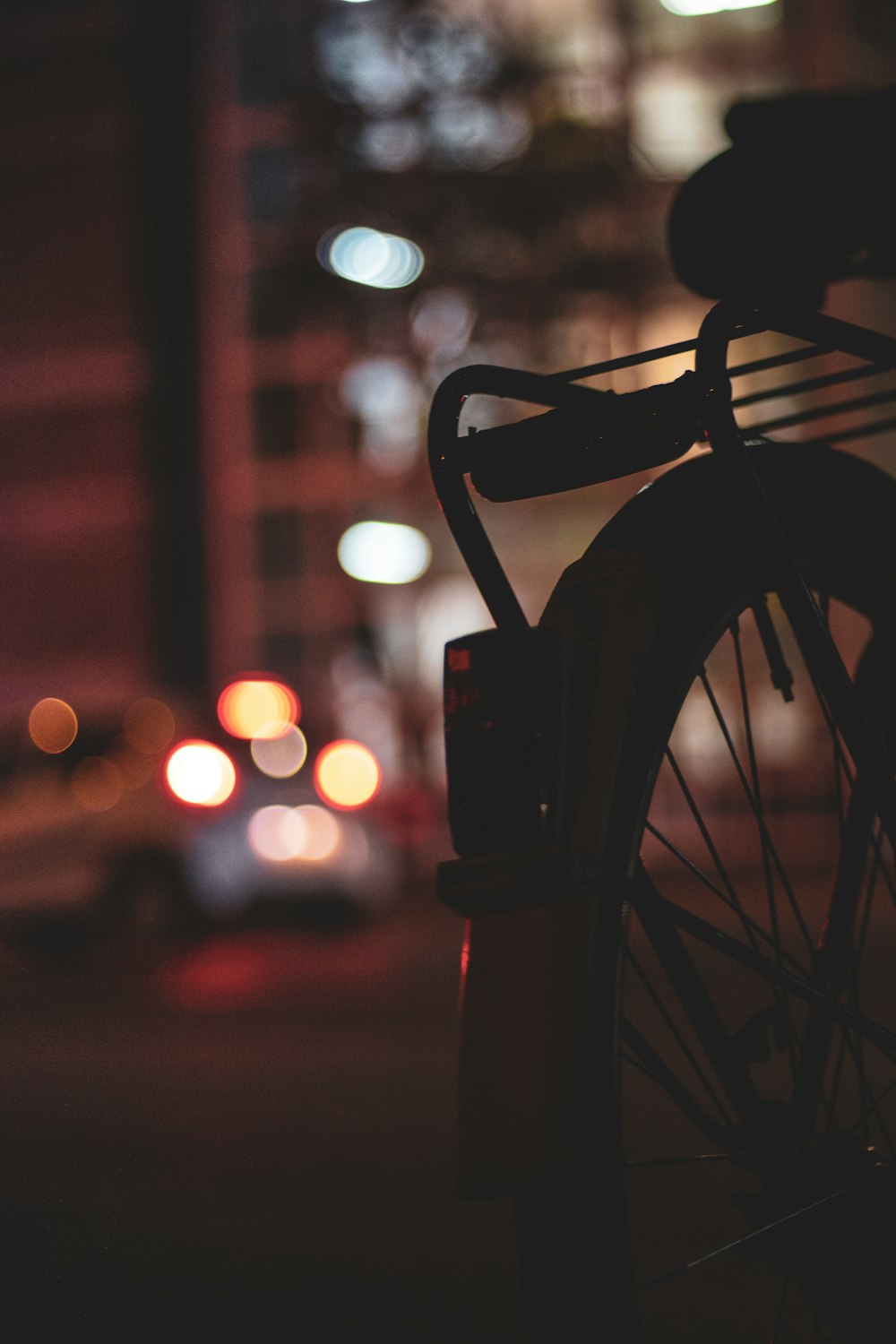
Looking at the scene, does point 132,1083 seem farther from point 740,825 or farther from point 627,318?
point 627,318

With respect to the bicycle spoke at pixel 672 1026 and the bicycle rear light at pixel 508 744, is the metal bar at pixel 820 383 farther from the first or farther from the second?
the bicycle spoke at pixel 672 1026

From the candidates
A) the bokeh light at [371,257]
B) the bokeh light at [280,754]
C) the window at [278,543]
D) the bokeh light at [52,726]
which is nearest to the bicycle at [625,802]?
the bokeh light at [280,754]

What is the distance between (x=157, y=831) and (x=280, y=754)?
1002mm

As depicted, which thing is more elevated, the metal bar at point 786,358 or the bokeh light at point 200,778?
the bokeh light at point 200,778

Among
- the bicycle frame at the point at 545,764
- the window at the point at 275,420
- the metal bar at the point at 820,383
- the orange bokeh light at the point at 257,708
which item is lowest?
the bicycle frame at the point at 545,764

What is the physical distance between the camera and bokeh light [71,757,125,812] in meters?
9.80

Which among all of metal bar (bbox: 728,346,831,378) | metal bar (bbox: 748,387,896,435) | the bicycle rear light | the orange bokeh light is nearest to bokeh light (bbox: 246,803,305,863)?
the orange bokeh light

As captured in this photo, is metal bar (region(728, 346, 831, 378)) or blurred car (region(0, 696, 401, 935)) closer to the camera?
metal bar (region(728, 346, 831, 378))

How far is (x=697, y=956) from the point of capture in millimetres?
8023

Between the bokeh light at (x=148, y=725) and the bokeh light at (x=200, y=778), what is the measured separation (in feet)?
0.77

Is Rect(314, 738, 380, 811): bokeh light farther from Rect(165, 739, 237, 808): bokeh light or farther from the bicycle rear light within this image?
the bicycle rear light

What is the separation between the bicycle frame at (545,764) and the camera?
1.58m

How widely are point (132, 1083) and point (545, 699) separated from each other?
13.2ft

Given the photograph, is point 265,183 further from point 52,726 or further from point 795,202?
point 795,202
